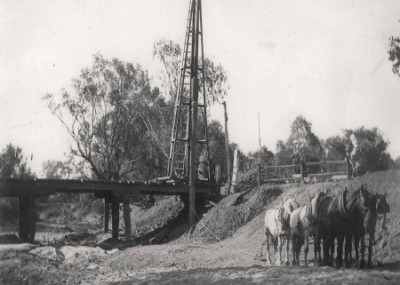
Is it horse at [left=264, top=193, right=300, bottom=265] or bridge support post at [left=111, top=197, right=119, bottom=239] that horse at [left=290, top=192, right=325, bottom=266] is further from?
bridge support post at [left=111, top=197, right=119, bottom=239]

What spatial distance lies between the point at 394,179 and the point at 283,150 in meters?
42.1

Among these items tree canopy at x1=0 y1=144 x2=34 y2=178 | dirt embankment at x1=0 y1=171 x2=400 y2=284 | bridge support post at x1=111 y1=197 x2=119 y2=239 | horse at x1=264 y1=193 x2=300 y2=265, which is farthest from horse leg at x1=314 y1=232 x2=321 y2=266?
tree canopy at x1=0 y1=144 x2=34 y2=178

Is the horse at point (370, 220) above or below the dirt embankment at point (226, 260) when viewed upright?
above

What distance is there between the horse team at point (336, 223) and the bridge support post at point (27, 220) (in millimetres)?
13123

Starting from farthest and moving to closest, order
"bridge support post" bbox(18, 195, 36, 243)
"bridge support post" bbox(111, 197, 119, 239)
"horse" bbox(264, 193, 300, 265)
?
"bridge support post" bbox(111, 197, 119, 239) → "bridge support post" bbox(18, 195, 36, 243) → "horse" bbox(264, 193, 300, 265)

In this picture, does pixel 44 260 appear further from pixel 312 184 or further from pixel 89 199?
pixel 89 199

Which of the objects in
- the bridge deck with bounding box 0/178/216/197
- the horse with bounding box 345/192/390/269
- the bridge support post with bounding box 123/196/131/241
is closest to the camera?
the horse with bounding box 345/192/390/269

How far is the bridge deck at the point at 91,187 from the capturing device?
73.9ft

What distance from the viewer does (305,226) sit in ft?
42.3

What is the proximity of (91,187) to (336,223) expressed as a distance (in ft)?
49.4

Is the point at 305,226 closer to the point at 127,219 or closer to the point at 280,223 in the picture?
the point at 280,223

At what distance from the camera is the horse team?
1151 cm

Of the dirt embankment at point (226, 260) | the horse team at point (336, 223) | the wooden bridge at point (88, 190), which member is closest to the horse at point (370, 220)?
the horse team at point (336, 223)

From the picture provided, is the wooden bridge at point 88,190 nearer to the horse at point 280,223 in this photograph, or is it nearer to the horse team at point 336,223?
the horse at point 280,223
